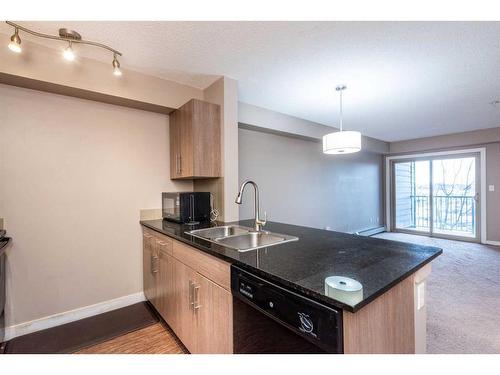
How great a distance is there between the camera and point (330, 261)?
1098mm

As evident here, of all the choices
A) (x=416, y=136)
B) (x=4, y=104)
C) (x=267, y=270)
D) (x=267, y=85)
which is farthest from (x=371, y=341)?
(x=416, y=136)

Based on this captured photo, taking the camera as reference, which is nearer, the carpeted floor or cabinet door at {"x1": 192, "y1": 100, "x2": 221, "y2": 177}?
the carpeted floor

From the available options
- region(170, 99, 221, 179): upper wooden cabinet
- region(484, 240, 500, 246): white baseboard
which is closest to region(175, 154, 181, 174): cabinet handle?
region(170, 99, 221, 179): upper wooden cabinet

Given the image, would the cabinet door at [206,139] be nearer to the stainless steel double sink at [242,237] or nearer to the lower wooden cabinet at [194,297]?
the stainless steel double sink at [242,237]

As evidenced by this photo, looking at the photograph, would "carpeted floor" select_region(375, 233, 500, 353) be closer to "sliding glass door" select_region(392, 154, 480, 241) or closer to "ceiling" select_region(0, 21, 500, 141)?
"sliding glass door" select_region(392, 154, 480, 241)

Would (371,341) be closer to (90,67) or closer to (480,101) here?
(90,67)

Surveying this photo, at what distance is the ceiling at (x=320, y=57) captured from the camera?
5.30 ft

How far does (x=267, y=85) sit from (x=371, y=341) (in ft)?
7.88

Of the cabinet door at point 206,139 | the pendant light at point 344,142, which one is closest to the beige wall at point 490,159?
the pendant light at point 344,142

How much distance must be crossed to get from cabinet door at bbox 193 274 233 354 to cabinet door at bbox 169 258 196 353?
68 mm

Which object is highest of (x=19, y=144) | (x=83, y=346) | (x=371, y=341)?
(x=19, y=144)

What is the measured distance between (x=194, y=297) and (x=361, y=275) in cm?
104

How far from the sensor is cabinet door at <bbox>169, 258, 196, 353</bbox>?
1497 mm

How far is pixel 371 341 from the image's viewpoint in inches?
32.4
